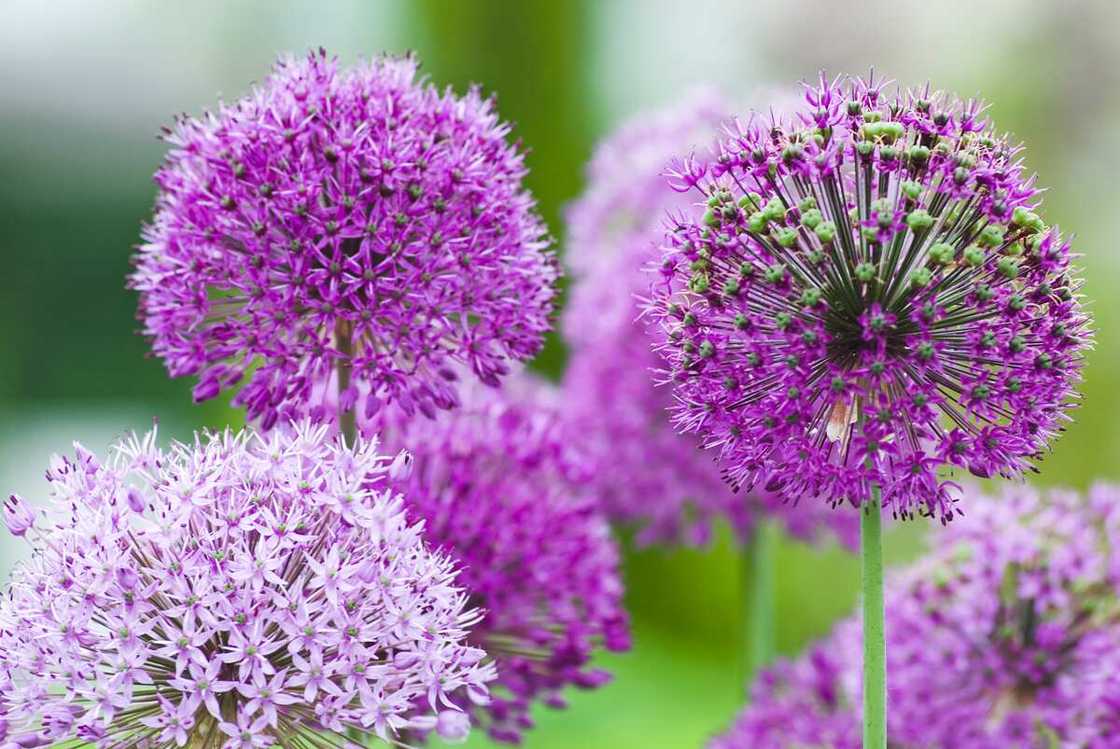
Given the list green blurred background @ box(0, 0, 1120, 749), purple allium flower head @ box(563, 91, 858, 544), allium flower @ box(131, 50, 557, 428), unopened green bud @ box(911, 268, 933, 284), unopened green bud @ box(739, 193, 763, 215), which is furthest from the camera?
green blurred background @ box(0, 0, 1120, 749)

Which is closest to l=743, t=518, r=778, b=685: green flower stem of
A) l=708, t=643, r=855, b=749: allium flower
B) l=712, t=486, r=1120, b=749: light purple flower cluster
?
l=708, t=643, r=855, b=749: allium flower

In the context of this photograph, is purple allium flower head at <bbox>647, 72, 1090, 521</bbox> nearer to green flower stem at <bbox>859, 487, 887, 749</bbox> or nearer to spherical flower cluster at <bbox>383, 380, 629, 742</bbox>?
green flower stem at <bbox>859, 487, 887, 749</bbox>

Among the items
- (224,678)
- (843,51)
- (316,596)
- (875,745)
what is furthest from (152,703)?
(843,51)

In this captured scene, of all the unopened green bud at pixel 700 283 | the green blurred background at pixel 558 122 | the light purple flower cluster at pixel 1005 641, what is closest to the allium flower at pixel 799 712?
the light purple flower cluster at pixel 1005 641

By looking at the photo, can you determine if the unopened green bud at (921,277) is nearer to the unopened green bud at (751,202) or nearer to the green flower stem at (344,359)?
the unopened green bud at (751,202)

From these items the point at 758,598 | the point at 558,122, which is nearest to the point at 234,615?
the point at 758,598
